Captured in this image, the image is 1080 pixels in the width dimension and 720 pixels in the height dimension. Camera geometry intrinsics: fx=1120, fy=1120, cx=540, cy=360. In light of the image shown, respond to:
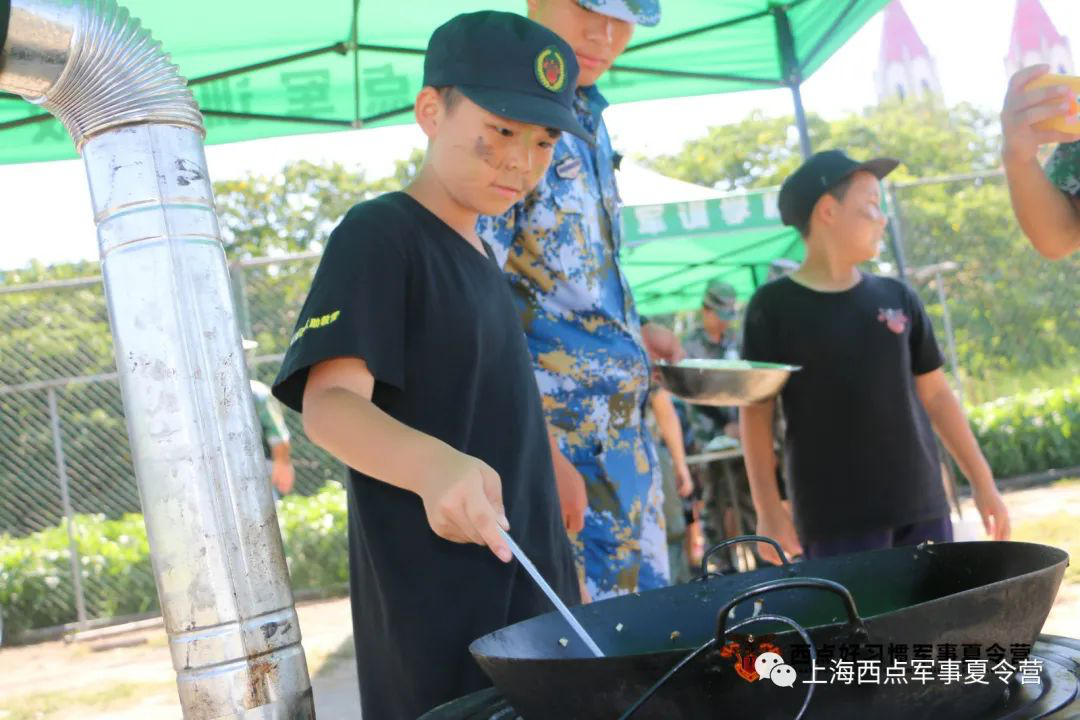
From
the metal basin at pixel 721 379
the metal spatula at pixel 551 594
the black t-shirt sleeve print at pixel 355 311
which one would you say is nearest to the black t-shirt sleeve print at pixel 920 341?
the metal basin at pixel 721 379

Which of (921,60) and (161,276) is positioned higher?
(921,60)

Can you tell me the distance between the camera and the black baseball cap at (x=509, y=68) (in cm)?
166

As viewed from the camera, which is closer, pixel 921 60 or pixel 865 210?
pixel 865 210

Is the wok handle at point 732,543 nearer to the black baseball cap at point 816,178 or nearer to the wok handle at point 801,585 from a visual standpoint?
the wok handle at point 801,585

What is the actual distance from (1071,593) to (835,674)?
5.11 m

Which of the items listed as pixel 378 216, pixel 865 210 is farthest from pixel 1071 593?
pixel 378 216

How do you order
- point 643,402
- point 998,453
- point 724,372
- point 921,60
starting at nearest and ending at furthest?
point 643,402, point 724,372, point 998,453, point 921,60

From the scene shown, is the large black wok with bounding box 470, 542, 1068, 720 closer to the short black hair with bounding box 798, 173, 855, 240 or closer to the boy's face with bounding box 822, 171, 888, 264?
the boy's face with bounding box 822, 171, 888, 264

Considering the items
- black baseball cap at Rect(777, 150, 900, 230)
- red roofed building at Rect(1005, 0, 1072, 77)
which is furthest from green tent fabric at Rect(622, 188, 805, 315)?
red roofed building at Rect(1005, 0, 1072, 77)

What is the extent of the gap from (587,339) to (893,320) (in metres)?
1.26

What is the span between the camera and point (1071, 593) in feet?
18.1

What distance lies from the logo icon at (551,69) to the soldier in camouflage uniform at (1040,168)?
2.63 feet

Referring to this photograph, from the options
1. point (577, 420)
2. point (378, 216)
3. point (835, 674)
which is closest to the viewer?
point (835, 674)

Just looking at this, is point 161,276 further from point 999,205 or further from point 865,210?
point 999,205
